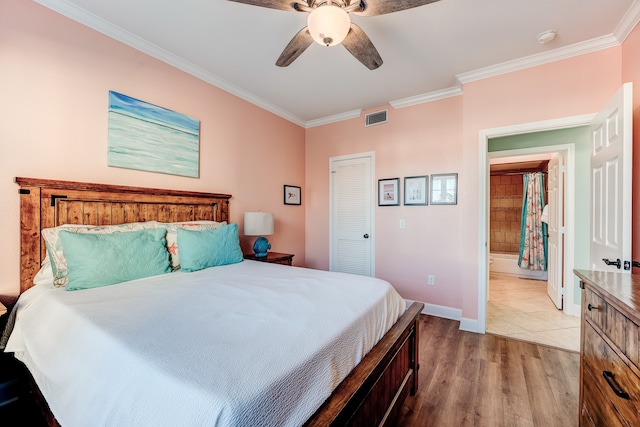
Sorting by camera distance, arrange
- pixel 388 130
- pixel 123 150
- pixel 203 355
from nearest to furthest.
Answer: pixel 203 355, pixel 123 150, pixel 388 130

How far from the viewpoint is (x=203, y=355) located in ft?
2.82

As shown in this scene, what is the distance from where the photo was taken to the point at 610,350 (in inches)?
38.4

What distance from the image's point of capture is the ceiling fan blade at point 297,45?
1.76 m

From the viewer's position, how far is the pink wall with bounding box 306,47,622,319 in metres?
2.36

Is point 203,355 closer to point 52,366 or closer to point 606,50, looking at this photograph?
point 52,366

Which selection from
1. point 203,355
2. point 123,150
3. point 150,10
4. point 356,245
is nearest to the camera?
point 203,355

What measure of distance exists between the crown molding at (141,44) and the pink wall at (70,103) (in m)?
0.04

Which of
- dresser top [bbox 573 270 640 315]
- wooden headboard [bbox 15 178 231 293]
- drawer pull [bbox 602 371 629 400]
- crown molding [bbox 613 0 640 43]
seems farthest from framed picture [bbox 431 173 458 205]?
wooden headboard [bbox 15 178 231 293]

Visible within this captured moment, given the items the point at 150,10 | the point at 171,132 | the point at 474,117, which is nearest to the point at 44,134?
the point at 171,132

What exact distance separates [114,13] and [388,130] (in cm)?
295

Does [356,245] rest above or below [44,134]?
below

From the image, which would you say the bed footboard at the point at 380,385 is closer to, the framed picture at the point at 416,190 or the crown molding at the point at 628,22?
the framed picture at the point at 416,190

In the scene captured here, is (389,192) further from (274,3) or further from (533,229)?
(533,229)

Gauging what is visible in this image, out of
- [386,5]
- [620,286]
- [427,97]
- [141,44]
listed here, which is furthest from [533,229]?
[141,44]
